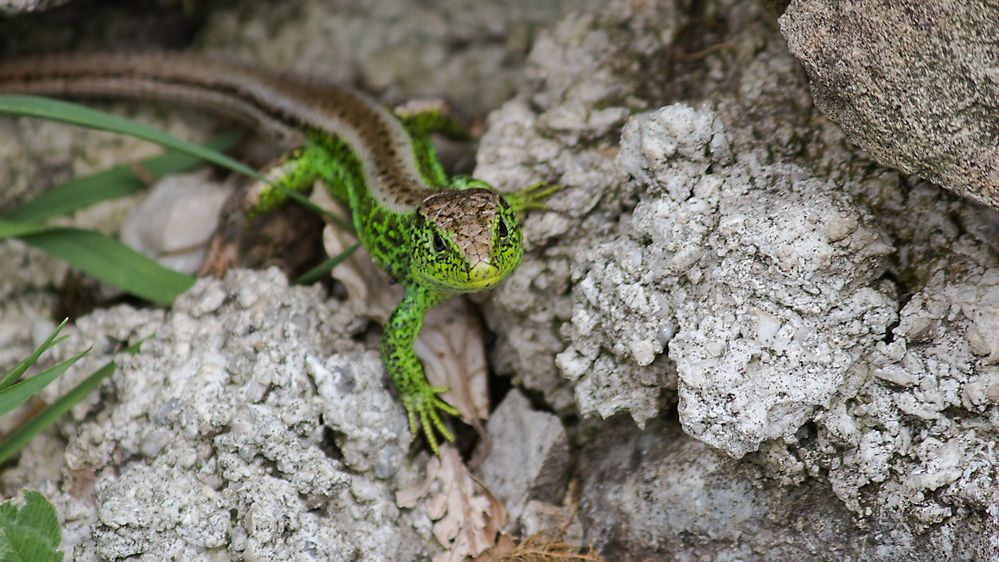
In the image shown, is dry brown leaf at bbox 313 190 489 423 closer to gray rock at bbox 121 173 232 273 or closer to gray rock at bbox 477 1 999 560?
gray rock at bbox 477 1 999 560

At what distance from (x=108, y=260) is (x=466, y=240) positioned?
165 centimetres

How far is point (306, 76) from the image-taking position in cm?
429

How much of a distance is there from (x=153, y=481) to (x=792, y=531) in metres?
2.10

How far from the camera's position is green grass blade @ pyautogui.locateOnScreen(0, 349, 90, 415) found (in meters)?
2.82

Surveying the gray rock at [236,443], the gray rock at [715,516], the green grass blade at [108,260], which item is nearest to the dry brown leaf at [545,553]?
the gray rock at [715,516]

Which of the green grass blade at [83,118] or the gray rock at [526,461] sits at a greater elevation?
the green grass blade at [83,118]

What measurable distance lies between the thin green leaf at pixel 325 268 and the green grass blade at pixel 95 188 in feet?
3.31

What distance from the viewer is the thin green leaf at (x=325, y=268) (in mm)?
3457

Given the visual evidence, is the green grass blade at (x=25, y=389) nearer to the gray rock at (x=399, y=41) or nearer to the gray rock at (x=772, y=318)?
the gray rock at (x=772, y=318)

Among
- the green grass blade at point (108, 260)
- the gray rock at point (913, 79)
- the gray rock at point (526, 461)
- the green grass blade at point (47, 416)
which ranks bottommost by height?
the gray rock at point (526, 461)

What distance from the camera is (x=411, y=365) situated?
3279 millimetres

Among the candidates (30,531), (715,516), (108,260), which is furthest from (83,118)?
(715,516)

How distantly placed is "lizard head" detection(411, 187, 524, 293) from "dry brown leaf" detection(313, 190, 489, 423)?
0.41m

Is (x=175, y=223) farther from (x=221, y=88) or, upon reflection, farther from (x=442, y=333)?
(x=442, y=333)
